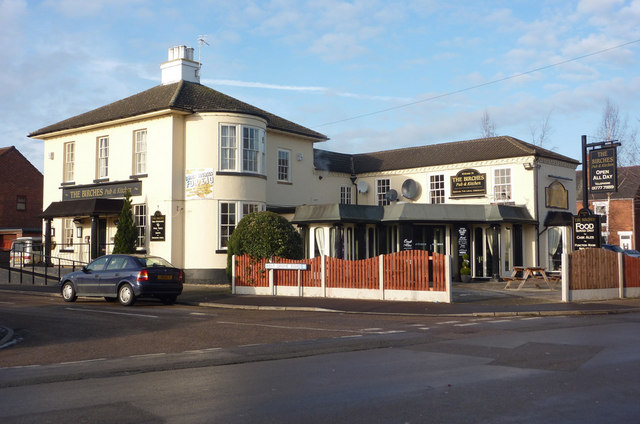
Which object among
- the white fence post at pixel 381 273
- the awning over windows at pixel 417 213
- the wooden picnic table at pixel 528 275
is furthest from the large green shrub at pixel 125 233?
the wooden picnic table at pixel 528 275

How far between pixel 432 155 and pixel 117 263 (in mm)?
18554

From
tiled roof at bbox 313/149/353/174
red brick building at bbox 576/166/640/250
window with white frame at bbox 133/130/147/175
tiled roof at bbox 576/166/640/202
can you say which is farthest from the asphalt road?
red brick building at bbox 576/166/640/250

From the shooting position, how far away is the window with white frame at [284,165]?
3098 centimetres

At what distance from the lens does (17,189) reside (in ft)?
157

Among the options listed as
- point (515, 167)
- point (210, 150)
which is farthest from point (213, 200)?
point (515, 167)

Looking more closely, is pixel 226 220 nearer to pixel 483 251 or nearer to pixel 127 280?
pixel 127 280

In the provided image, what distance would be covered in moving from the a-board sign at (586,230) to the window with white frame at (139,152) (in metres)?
18.0

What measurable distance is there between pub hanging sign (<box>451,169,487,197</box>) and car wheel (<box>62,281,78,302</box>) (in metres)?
18.5

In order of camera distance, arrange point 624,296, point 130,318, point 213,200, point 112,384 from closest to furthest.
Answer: point 112,384, point 130,318, point 624,296, point 213,200

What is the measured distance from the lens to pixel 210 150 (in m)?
26.8

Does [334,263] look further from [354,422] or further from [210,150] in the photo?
[354,422]

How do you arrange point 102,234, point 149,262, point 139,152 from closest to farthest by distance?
point 149,262 → point 139,152 → point 102,234

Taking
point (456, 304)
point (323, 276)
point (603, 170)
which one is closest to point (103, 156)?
point (323, 276)

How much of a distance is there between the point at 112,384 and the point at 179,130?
20.4 m
